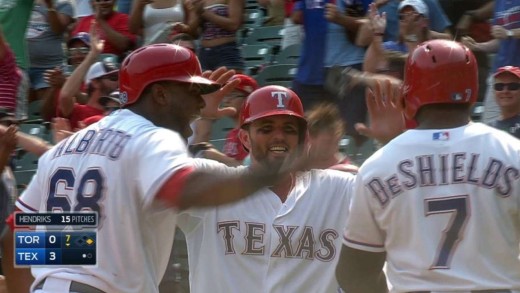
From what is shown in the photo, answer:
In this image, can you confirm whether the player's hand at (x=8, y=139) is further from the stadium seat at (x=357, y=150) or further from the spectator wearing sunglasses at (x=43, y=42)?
the spectator wearing sunglasses at (x=43, y=42)

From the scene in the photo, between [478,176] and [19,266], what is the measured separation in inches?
86.2

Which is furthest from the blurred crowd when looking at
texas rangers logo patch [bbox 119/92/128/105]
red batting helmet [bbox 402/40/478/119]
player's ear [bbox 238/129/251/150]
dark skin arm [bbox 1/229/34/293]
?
red batting helmet [bbox 402/40/478/119]

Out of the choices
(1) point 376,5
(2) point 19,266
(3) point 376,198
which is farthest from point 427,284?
(1) point 376,5

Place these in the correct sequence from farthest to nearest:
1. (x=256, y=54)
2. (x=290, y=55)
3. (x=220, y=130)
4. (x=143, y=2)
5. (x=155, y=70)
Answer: (x=256, y=54), (x=143, y=2), (x=290, y=55), (x=220, y=130), (x=155, y=70)

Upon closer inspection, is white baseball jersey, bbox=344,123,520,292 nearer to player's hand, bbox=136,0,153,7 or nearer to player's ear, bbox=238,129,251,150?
player's ear, bbox=238,129,251,150

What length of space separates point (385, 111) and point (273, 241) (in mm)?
765

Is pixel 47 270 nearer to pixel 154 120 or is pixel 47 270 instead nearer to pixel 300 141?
pixel 154 120

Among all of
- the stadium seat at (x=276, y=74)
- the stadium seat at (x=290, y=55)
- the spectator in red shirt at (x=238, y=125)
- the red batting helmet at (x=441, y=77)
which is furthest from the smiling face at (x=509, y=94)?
the red batting helmet at (x=441, y=77)

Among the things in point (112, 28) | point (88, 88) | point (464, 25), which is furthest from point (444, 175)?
point (112, 28)

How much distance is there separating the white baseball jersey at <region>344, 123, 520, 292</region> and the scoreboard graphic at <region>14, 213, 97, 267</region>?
1101 millimetres

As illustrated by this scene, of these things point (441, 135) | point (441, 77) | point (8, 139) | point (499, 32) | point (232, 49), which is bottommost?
point (232, 49)

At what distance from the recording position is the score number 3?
14.3 ft

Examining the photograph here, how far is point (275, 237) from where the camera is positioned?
16.8 ft

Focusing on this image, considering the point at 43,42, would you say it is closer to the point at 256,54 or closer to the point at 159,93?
the point at 256,54
